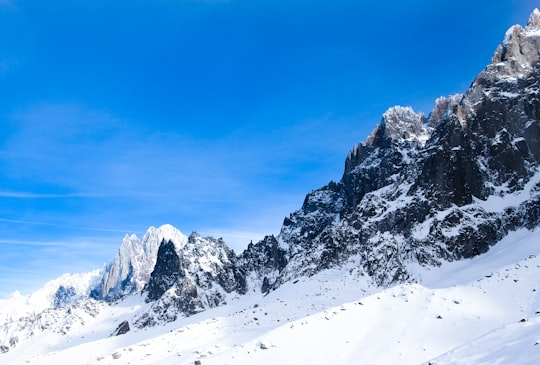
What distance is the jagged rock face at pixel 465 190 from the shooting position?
291ft

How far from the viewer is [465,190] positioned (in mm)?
96625

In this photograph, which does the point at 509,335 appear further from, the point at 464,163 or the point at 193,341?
the point at 464,163

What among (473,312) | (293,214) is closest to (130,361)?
(473,312)

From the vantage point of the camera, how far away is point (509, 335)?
15.7 metres

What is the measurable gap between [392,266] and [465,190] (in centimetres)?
2727

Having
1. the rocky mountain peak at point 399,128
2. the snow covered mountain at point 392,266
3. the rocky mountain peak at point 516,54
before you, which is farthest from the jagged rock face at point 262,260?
the rocky mountain peak at point 516,54

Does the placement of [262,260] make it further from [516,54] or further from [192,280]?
[516,54]

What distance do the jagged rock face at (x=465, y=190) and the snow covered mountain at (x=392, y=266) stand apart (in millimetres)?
315

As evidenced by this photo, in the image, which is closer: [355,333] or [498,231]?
[355,333]

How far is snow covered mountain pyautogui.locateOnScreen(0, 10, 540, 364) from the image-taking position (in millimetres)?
26562

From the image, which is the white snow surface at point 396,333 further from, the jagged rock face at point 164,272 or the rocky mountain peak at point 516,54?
the jagged rock face at point 164,272

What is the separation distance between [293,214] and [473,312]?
492ft

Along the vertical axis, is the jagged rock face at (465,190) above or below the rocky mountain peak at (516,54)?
below

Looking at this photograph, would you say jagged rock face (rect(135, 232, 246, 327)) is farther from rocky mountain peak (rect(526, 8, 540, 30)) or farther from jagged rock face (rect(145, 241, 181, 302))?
rocky mountain peak (rect(526, 8, 540, 30))
